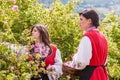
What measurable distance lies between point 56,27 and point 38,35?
2.43 metres

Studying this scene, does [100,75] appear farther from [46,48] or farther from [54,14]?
[54,14]

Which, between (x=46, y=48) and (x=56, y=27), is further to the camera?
(x=56, y=27)

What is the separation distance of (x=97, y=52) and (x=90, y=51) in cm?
12

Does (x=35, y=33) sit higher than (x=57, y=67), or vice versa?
(x=35, y=33)

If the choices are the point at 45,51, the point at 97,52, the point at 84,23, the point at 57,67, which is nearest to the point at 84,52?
the point at 97,52

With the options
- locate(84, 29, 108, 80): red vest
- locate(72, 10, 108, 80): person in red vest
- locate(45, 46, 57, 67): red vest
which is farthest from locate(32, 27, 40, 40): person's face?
locate(84, 29, 108, 80): red vest

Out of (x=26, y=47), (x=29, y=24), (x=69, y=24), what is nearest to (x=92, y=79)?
(x=26, y=47)

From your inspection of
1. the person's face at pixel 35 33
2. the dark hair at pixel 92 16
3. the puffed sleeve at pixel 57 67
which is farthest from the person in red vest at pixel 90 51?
the person's face at pixel 35 33

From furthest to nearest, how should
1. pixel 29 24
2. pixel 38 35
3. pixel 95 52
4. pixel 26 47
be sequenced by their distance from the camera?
pixel 29 24
pixel 38 35
pixel 95 52
pixel 26 47

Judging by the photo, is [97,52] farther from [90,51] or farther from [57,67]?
[57,67]

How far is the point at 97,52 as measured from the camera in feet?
Answer: 17.2

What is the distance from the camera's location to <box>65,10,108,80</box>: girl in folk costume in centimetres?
516

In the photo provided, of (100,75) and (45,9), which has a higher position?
(45,9)

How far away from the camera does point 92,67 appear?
5.34m
